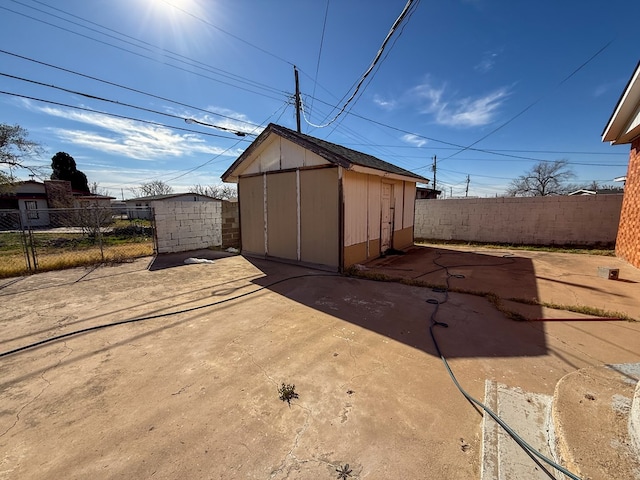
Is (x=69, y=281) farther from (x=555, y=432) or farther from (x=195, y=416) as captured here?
(x=555, y=432)

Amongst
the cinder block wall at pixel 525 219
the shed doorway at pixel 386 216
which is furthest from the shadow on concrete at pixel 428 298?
the cinder block wall at pixel 525 219

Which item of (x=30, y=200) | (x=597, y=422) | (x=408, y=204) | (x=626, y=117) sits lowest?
(x=597, y=422)

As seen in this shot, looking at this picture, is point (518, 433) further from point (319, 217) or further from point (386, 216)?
point (386, 216)

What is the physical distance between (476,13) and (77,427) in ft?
30.8

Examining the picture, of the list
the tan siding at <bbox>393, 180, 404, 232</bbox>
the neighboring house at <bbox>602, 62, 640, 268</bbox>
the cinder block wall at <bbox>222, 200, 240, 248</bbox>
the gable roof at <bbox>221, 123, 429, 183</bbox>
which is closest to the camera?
the gable roof at <bbox>221, 123, 429, 183</bbox>

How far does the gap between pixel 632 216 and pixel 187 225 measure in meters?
14.1

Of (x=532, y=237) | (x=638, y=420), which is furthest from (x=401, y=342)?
(x=532, y=237)

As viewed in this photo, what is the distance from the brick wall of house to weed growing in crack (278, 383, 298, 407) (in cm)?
945

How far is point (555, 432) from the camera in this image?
1766 mm

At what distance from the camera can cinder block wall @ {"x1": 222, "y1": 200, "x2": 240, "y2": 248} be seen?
10766 millimetres

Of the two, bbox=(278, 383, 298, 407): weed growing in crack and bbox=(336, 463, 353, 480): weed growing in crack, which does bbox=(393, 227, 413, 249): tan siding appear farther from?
bbox=(336, 463, 353, 480): weed growing in crack

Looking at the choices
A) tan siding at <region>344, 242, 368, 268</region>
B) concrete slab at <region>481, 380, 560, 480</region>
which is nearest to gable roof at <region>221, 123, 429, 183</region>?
tan siding at <region>344, 242, 368, 268</region>

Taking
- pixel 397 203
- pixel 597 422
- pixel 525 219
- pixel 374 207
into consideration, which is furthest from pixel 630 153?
pixel 597 422

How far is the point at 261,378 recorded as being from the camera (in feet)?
8.61
